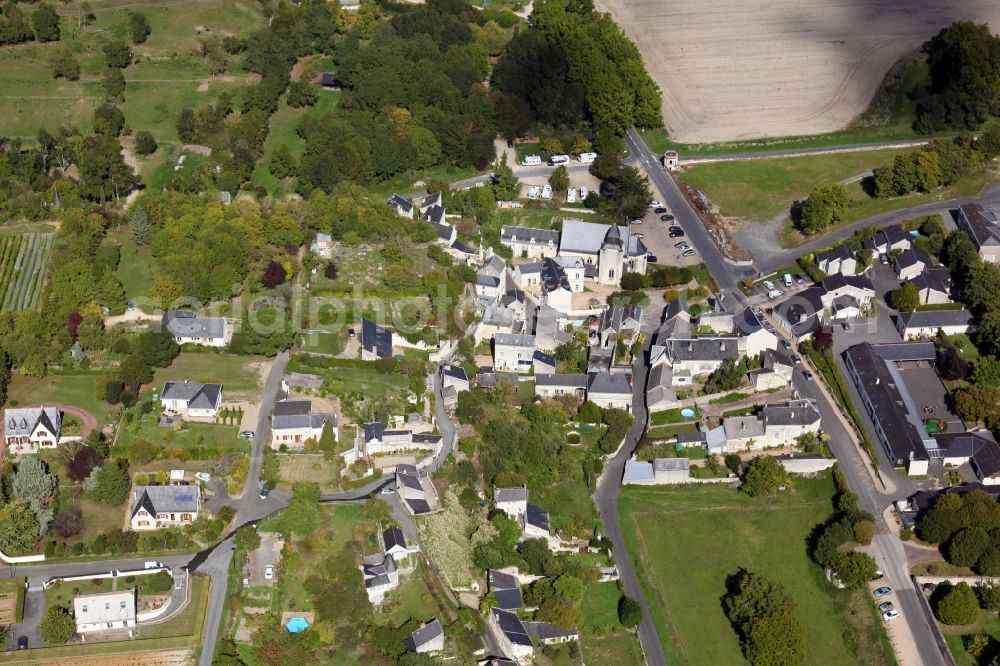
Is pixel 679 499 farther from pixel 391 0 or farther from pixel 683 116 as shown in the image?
pixel 391 0

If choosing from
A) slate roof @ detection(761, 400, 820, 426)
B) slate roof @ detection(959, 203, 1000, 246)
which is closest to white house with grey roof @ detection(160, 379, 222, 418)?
slate roof @ detection(761, 400, 820, 426)

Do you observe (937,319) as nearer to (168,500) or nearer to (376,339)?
(376,339)

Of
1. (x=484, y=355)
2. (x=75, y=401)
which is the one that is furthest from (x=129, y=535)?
(x=484, y=355)

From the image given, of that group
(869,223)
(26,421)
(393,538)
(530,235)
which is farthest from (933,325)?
(26,421)

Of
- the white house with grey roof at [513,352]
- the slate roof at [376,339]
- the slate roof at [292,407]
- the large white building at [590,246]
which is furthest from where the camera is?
the large white building at [590,246]

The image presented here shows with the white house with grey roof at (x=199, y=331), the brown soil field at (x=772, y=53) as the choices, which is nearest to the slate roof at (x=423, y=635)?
the white house with grey roof at (x=199, y=331)

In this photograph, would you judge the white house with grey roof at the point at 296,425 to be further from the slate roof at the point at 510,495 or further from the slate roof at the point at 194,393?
the slate roof at the point at 510,495
